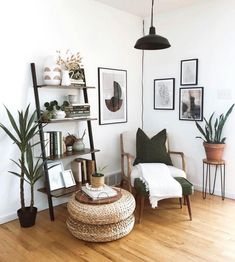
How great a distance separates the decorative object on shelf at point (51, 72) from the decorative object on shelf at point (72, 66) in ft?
0.52

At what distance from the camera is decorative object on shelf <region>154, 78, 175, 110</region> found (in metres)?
4.00

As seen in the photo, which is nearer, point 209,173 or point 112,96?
point 209,173

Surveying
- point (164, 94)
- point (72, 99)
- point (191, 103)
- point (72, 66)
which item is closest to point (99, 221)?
A: point (72, 99)

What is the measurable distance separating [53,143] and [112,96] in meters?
1.26

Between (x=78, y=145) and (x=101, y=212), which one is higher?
(x=78, y=145)

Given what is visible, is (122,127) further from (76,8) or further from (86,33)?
(76,8)

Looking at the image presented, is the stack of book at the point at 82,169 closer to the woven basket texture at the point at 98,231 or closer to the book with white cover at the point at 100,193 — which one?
the book with white cover at the point at 100,193

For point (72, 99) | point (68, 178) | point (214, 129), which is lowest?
point (68, 178)

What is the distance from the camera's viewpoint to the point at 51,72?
2900 mm

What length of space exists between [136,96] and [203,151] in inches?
54.0

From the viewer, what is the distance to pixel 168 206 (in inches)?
129

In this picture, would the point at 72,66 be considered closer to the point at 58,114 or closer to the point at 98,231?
→ the point at 58,114

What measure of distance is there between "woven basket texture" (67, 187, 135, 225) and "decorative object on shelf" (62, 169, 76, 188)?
A: 65cm

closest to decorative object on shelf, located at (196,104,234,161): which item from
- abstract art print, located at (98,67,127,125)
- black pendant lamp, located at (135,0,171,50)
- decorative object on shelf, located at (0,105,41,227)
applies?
abstract art print, located at (98,67,127,125)
